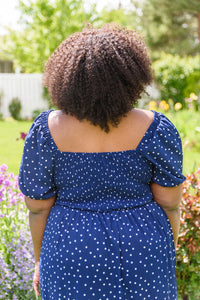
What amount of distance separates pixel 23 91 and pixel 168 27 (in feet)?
39.3

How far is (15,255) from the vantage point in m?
2.52

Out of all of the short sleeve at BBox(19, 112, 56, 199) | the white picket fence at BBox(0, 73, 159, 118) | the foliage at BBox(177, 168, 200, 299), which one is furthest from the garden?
the short sleeve at BBox(19, 112, 56, 199)

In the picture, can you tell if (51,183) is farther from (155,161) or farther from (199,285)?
(199,285)

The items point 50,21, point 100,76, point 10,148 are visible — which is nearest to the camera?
point 100,76

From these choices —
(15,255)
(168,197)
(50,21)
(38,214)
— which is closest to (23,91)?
(50,21)

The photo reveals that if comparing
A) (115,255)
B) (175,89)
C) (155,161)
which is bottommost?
(175,89)

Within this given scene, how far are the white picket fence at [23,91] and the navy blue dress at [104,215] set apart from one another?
45.9ft

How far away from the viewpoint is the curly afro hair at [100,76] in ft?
4.73

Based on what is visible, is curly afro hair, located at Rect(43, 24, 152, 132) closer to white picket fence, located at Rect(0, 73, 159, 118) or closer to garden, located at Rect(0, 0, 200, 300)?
garden, located at Rect(0, 0, 200, 300)

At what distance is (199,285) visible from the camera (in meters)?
2.76

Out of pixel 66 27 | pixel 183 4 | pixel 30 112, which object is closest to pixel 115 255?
pixel 30 112

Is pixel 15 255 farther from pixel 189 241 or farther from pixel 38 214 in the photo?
pixel 189 241

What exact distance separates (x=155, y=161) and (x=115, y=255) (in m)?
0.39

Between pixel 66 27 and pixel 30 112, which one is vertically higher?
pixel 66 27
